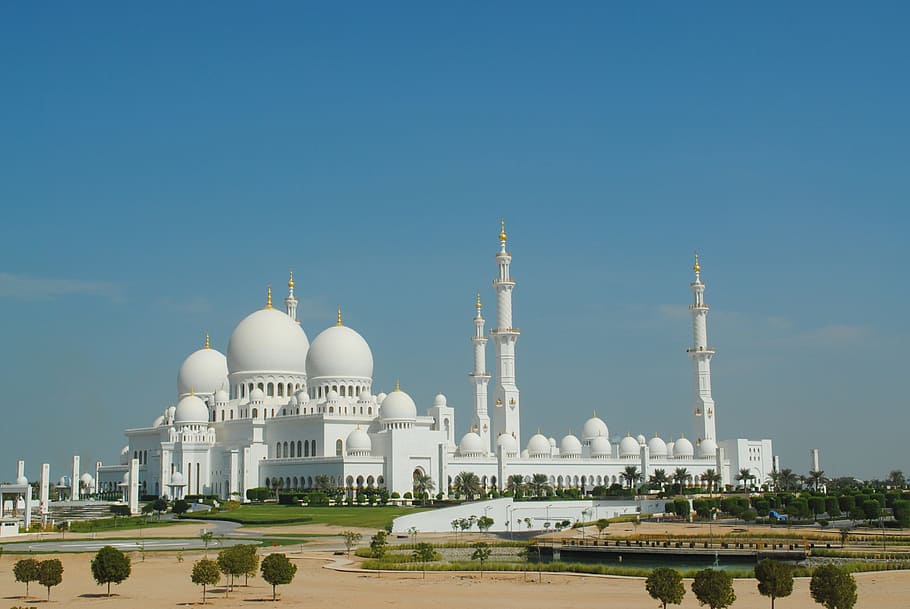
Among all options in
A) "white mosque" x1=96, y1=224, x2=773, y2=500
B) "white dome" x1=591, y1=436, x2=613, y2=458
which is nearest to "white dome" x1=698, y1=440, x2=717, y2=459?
"white mosque" x1=96, y1=224, x2=773, y2=500

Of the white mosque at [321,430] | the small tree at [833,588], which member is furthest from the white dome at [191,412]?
the small tree at [833,588]

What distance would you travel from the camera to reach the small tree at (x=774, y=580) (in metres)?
24.2

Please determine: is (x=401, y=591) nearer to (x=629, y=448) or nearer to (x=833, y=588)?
(x=833, y=588)

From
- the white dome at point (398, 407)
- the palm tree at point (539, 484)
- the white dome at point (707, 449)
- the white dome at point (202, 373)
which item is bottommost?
the palm tree at point (539, 484)

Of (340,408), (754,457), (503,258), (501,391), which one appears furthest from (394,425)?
(754,457)

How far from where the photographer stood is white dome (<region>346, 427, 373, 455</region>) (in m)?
67.4

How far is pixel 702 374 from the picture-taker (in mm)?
87938

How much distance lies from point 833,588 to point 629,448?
6801cm

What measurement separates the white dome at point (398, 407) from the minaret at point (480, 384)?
8.71 meters

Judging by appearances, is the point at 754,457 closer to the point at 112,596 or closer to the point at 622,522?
the point at 622,522

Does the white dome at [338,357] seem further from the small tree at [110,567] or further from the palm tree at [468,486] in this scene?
the small tree at [110,567]

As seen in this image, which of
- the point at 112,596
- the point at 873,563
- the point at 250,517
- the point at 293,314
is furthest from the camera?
the point at 293,314

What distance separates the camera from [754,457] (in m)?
91.8

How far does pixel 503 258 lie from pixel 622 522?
84.7 ft
